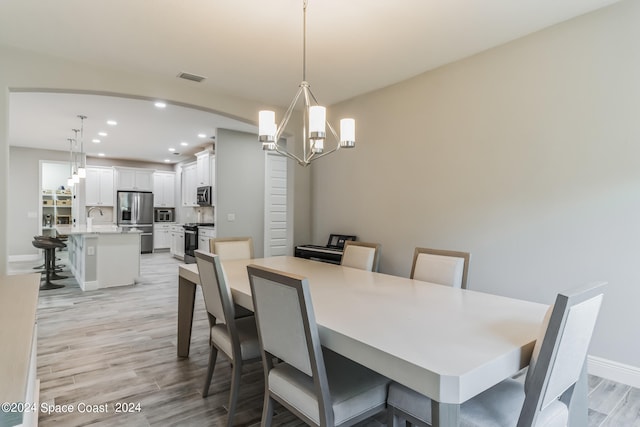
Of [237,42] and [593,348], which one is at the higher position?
[237,42]

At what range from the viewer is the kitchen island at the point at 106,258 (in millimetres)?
5051

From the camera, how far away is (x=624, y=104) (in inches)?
93.0

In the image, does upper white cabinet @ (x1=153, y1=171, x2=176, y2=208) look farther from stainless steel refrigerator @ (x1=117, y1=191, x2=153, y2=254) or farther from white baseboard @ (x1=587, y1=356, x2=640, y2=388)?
white baseboard @ (x1=587, y1=356, x2=640, y2=388)

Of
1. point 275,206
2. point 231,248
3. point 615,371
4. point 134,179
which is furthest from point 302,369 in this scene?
point 134,179

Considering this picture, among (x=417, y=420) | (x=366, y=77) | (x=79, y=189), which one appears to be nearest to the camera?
(x=417, y=420)

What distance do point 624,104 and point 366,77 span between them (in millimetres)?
2206

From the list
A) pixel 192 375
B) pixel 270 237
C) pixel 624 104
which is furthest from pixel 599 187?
pixel 270 237

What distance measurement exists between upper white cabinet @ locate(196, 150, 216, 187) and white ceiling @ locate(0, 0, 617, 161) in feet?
10.8

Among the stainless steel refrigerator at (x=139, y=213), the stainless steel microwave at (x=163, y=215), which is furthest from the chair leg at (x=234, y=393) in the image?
the stainless steel microwave at (x=163, y=215)

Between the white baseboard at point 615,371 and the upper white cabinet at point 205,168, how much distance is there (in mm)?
6432

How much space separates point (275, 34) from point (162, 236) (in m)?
8.29

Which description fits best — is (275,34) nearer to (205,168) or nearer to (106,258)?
(106,258)

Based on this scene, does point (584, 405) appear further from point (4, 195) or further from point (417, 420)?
point (4, 195)

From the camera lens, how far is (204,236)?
23.2 ft
